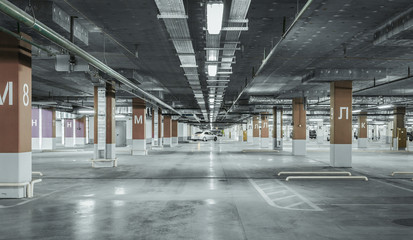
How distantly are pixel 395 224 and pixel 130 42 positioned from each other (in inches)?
344

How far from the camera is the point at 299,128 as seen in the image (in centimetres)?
2531

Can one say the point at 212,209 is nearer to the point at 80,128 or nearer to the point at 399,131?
the point at 399,131

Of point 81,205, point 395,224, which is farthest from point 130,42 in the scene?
point 395,224

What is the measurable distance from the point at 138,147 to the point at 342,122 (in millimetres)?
14510

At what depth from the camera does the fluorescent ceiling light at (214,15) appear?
6.38 metres

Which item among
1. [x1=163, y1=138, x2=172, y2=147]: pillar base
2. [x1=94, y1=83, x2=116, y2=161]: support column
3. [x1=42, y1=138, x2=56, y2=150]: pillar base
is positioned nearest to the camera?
[x1=94, y1=83, x2=116, y2=161]: support column

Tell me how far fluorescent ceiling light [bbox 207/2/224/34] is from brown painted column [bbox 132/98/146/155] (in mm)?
18949

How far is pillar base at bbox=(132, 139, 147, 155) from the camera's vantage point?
82.8 ft

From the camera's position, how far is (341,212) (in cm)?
730

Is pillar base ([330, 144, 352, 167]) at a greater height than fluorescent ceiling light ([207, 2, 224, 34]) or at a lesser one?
lesser

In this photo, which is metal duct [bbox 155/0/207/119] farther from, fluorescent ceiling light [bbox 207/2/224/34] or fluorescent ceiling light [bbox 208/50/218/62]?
fluorescent ceiling light [bbox 207/2/224/34]

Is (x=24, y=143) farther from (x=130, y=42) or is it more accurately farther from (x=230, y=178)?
(x=230, y=178)

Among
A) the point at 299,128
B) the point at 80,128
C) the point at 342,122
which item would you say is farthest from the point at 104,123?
the point at 80,128

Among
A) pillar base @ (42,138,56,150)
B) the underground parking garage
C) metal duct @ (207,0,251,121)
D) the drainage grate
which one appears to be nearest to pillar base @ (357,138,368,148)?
the underground parking garage
